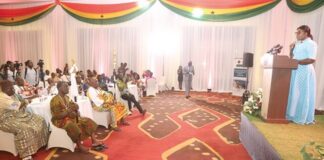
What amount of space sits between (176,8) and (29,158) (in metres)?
5.83

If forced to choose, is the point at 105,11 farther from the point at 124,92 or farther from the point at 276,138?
the point at 276,138

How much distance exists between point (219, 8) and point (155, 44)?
13.0ft

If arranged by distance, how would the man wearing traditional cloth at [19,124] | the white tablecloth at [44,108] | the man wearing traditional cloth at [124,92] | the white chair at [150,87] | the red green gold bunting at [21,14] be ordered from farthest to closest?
the red green gold bunting at [21,14] < the white chair at [150,87] < the man wearing traditional cloth at [124,92] < the white tablecloth at [44,108] < the man wearing traditional cloth at [19,124]

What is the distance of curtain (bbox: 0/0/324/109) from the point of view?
10.5 metres

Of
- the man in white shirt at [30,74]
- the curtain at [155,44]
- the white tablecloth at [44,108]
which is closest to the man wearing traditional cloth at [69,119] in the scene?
the white tablecloth at [44,108]

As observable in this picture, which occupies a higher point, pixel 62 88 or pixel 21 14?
pixel 21 14

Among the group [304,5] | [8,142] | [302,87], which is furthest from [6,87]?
[304,5]

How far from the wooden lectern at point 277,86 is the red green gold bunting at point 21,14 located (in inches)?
358

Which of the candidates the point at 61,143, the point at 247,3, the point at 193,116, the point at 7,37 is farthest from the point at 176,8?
the point at 7,37

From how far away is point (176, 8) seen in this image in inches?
300

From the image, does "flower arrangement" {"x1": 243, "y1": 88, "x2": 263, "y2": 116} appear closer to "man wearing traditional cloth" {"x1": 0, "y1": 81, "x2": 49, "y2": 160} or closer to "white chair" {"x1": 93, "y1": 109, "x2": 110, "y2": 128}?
"white chair" {"x1": 93, "y1": 109, "x2": 110, "y2": 128}

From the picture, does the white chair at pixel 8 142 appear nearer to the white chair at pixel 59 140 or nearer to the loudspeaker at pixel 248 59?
the white chair at pixel 59 140

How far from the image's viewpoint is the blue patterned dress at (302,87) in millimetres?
3828

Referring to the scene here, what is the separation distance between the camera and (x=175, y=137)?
4.85 meters
